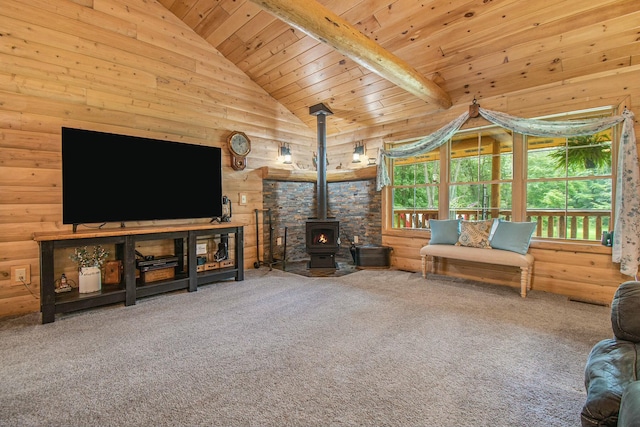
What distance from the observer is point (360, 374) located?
1993 mm

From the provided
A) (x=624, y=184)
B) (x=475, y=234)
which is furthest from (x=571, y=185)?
(x=475, y=234)

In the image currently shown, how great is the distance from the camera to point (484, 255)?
12.5 ft

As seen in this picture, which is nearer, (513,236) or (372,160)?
(513,236)

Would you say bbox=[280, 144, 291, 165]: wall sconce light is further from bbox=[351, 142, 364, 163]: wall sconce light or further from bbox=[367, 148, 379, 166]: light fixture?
bbox=[367, 148, 379, 166]: light fixture

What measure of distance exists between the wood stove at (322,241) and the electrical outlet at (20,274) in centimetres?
327

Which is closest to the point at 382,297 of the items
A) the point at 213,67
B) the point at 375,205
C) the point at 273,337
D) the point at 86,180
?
the point at 273,337

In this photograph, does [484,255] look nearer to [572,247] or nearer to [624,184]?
[572,247]

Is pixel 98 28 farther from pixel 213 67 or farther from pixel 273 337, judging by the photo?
pixel 273 337

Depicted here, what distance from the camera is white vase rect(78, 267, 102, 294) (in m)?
3.25

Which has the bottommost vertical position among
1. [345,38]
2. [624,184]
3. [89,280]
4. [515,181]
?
[89,280]

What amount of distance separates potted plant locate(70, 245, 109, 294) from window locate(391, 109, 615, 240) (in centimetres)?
428

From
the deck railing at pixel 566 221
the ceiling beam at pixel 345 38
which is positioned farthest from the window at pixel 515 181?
the ceiling beam at pixel 345 38

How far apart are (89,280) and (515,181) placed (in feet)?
16.9

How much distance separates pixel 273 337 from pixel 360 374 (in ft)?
2.73
